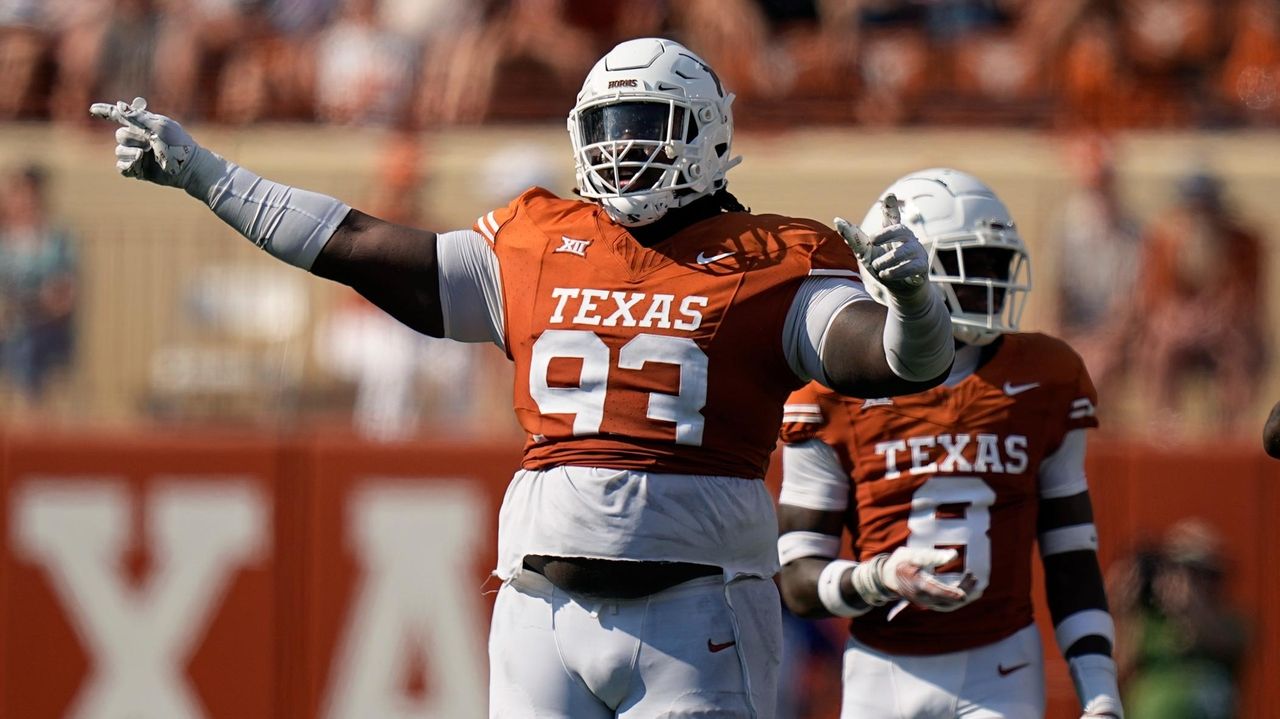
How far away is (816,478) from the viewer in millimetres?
5008

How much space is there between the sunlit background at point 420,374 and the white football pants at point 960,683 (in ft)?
11.9

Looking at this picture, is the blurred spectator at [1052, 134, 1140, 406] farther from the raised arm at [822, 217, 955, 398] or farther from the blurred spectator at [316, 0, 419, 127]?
the raised arm at [822, 217, 955, 398]

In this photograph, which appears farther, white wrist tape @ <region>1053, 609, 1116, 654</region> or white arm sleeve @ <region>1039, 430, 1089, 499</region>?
white arm sleeve @ <region>1039, 430, 1089, 499</region>

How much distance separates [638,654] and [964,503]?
4.02ft

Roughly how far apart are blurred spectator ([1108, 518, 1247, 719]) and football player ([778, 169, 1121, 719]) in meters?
3.53

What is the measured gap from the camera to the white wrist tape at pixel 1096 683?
4.76m

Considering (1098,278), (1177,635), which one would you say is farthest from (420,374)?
(1177,635)

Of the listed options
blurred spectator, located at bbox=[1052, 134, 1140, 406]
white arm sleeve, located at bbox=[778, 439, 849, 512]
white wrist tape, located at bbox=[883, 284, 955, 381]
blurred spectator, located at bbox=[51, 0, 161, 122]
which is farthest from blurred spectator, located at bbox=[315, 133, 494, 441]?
white wrist tape, located at bbox=[883, 284, 955, 381]

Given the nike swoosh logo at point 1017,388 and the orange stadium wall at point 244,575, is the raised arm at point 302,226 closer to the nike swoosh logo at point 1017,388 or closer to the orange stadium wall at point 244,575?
the nike swoosh logo at point 1017,388

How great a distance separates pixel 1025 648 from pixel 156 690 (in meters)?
5.35

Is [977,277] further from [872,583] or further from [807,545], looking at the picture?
[872,583]

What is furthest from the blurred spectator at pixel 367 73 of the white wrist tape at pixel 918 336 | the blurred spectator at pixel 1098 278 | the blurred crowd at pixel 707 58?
the white wrist tape at pixel 918 336

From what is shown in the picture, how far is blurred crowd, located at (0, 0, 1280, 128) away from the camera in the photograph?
11.1m

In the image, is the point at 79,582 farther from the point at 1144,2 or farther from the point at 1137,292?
the point at 1144,2
